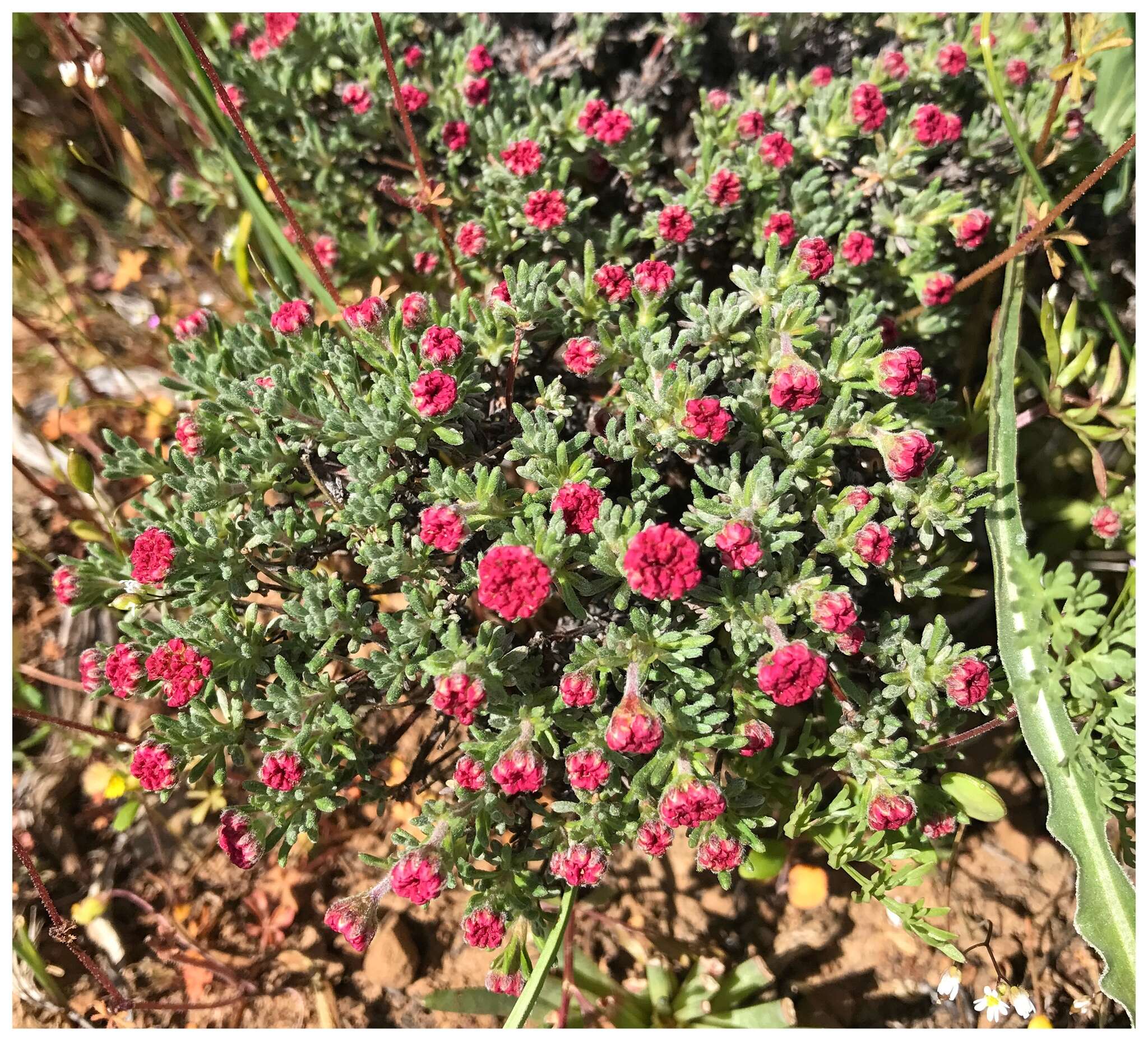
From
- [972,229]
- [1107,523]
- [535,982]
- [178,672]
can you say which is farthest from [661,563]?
[972,229]

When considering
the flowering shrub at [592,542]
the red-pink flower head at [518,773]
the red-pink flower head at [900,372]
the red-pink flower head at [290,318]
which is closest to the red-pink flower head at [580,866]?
the flowering shrub at [592,542]

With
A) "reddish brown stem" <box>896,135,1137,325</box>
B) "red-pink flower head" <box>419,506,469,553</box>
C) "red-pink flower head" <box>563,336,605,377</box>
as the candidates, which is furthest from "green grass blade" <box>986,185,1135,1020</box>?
"red-pink flower head" <box>419,506,469,553</box>

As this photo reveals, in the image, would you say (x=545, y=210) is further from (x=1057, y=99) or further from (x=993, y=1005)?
(x=993, y=1005)

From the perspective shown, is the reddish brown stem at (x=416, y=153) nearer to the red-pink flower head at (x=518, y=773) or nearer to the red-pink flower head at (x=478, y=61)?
the red-pink flower head at (x=478, y=61)

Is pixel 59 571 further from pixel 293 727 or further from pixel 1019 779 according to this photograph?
pixel 1019 779

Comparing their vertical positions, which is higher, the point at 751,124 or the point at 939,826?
the point at 751,124

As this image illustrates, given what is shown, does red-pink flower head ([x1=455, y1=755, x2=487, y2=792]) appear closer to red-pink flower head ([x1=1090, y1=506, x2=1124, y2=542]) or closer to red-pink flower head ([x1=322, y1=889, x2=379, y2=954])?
red-pink flower head ([x1=322, y1=889, x2=379, y2=954])
